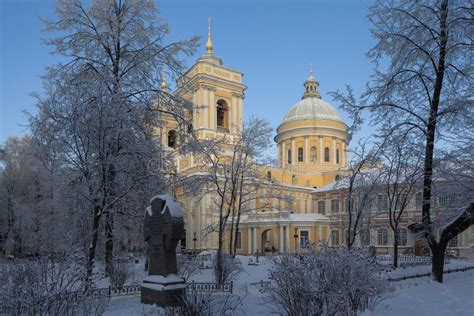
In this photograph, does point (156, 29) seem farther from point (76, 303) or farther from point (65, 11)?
point (76, 303)

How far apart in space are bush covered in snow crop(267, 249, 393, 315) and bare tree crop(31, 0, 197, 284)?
533 centimetres

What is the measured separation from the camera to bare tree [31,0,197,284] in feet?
42.2

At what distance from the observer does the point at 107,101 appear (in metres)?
13.4

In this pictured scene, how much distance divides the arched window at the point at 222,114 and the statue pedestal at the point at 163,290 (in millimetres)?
34796

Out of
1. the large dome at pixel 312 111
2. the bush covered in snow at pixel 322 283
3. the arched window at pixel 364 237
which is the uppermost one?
the large dome at pixel 312 111

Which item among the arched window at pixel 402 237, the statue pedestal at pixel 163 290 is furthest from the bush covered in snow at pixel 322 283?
the arched window at pixel 402 237

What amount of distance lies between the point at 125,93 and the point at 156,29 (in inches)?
142

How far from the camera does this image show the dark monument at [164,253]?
1047 cm

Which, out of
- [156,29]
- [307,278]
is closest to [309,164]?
[156,29]

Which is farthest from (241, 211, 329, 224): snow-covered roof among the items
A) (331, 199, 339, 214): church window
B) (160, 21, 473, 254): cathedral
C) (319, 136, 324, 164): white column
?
(319, 136, 324, 164): white column

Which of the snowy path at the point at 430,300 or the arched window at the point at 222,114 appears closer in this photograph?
the snowy path at the point at 430,300

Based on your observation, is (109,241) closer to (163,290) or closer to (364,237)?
(163,290)

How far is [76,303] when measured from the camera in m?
7.30

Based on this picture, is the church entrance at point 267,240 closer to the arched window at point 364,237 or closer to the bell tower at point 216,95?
the bell tower at point 216,95
